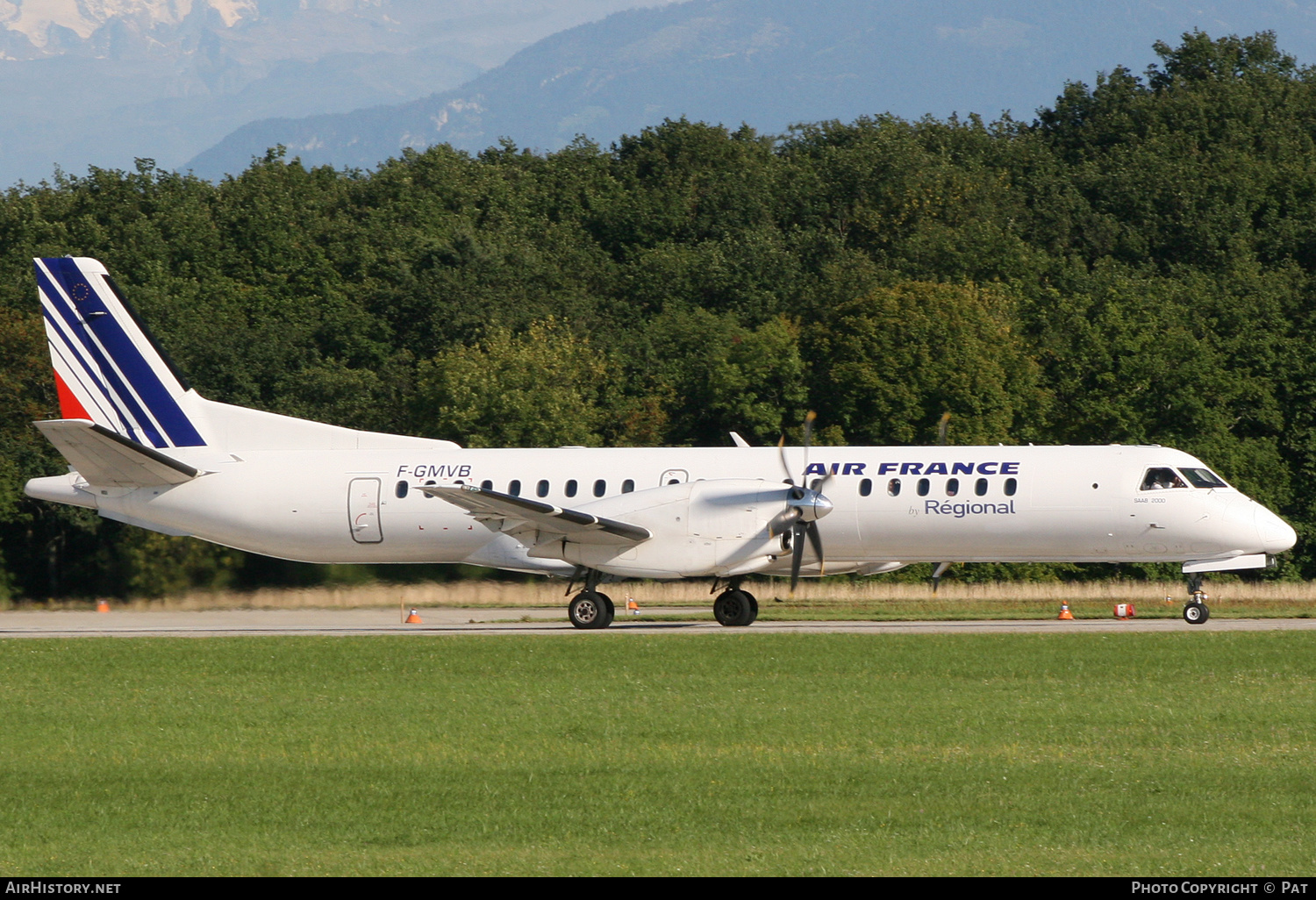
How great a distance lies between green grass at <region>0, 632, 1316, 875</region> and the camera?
31.2 feet

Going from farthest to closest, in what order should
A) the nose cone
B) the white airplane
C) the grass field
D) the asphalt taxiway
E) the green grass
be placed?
the grass field, the white airplane, the asphalt taxiway, the nose cone, the green grass

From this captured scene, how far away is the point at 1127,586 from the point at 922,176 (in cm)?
3234

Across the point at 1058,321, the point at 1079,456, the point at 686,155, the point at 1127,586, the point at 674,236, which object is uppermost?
the point at 686,155

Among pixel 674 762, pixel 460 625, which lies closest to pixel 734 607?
pixel 460 625

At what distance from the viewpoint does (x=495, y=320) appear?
52.8 m

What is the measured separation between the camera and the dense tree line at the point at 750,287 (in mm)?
44250

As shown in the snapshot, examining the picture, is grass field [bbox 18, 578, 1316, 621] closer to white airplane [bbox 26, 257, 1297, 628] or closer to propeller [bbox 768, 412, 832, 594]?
white airplane [bbox 26, 257, 1297, 628]

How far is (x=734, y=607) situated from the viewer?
88.7ft

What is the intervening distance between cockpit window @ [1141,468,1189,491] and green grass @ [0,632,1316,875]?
15.1ft

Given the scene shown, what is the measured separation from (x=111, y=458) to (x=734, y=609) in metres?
11.1

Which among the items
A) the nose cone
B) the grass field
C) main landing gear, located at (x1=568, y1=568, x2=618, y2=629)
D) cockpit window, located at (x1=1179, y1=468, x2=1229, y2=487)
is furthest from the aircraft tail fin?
the nose cone

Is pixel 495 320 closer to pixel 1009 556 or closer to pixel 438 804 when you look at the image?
pixel 1009 556

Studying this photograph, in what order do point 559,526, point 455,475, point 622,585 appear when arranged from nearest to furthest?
1. point 559,526
2. point 455,475
3. point 622,585
